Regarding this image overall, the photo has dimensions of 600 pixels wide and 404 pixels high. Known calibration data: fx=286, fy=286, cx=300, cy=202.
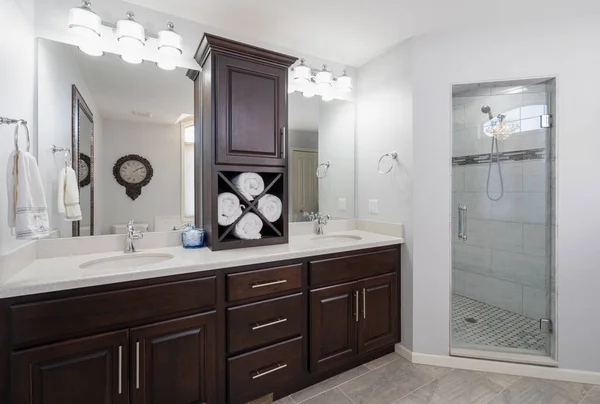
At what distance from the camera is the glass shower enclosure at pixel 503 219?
80.7 inches

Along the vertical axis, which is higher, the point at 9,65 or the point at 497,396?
the point at 9,65

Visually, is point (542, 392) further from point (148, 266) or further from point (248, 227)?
point (148, 266)

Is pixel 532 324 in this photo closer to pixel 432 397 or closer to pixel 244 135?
pixel 432 397

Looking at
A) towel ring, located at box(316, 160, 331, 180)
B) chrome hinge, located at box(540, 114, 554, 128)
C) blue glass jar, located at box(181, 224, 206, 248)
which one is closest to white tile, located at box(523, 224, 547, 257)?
chrome hinge, located at box(540, 114, 554, 128)

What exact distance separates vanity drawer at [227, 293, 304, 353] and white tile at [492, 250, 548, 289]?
1820 mm

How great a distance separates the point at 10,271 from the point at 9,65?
907 millimetres

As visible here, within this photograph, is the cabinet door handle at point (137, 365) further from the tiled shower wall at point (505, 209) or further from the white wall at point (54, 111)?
the tiled shower wall at point (505, 209)

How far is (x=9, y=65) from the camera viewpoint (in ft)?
4.16

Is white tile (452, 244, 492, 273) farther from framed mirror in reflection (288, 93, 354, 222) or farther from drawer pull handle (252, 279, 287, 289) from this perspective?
drawer pull handle (252, 279, 287, 289)

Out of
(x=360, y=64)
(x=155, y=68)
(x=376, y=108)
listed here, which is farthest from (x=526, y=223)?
(x=155, y=68)

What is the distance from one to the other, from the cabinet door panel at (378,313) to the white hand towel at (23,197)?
1.80 metres

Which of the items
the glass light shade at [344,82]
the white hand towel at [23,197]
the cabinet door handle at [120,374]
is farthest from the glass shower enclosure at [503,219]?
the white hand towel at [23,197]

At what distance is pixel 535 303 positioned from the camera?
2209mm

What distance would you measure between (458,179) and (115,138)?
249 centimetres
